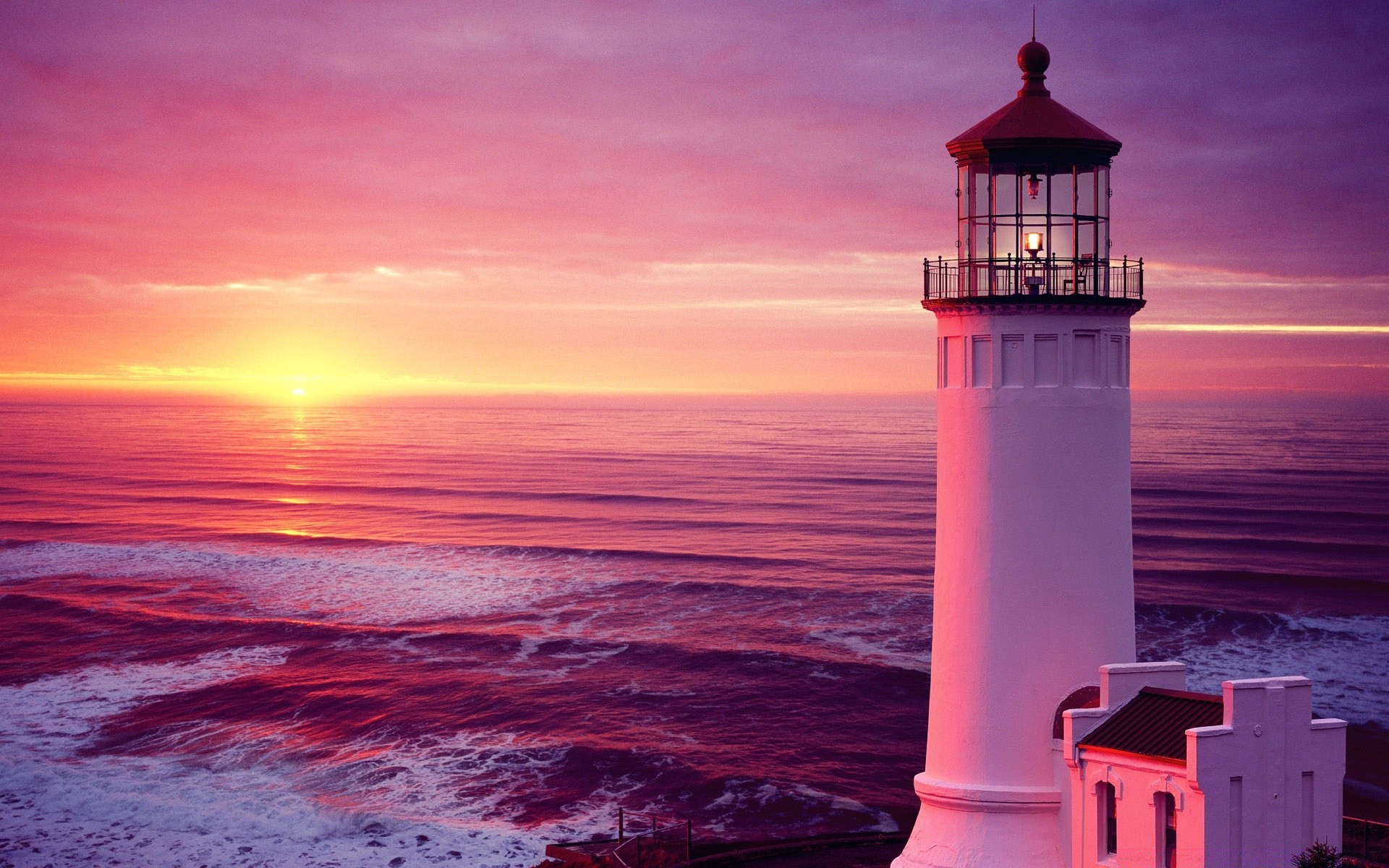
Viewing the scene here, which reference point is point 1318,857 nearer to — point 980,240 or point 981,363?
point 981,363

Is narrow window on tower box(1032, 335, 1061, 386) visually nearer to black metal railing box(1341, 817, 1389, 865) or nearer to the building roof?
the building roof

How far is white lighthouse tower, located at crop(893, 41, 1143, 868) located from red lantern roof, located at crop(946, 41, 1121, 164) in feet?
0.06

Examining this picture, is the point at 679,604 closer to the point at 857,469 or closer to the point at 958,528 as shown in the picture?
the point at 958,528

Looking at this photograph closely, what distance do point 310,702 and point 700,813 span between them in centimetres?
1042

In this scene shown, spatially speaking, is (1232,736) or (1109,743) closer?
(1232,736)

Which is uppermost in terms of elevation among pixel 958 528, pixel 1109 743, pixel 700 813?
pixel 958 528

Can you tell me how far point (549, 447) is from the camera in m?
112

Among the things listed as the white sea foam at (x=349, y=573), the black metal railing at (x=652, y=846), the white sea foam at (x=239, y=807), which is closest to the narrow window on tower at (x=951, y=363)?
the black metal railing at (x=652, y=846)

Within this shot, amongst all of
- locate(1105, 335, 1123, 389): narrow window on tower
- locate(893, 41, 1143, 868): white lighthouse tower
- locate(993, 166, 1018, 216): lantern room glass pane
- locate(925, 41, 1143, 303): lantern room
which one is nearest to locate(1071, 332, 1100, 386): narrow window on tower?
locate(893, 41, 1143, 868): white lighthouse tower

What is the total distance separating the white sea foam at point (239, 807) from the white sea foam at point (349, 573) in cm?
1183

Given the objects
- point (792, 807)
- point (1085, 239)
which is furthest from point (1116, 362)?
point (792, 807)

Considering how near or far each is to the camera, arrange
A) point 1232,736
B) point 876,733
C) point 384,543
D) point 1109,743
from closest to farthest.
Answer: point 1232,736
point 1109,743
point 876,733
point 384,543

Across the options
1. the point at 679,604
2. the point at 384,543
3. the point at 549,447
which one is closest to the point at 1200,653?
the point at 679,604

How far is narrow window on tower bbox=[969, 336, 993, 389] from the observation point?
10.2 meters
